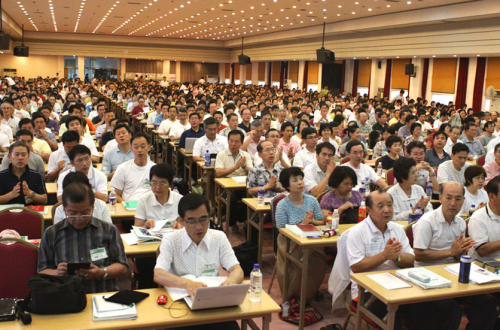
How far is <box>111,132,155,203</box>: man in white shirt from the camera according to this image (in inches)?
219

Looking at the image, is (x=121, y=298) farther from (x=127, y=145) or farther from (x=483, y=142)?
(x=483, y=142)

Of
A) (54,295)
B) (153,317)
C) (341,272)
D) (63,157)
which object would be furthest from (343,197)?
(63,157)

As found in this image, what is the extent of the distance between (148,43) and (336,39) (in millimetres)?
19206

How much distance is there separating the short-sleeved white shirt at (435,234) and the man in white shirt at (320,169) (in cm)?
174

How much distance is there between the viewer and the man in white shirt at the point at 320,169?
5787mm

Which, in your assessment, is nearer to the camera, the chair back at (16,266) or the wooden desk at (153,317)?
the wooden desk at (153,317)

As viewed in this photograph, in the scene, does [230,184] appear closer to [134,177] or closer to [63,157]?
[134,177]

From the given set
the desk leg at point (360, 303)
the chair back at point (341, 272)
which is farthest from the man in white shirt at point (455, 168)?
the desk leg at point (360, 303)

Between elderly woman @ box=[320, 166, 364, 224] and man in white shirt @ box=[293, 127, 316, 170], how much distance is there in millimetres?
2109

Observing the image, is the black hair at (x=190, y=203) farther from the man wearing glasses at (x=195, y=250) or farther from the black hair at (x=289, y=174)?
the black hair at (x=289, y=174)

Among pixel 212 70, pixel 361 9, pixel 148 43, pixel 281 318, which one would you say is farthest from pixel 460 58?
pixel 212 70

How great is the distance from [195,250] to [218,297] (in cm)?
57

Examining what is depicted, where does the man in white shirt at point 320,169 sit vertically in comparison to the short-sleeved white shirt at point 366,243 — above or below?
above

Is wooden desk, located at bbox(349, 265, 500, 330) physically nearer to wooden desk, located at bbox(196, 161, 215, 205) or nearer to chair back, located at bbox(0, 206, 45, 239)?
chair back, located at bbox(0, 206, 45, 239)
